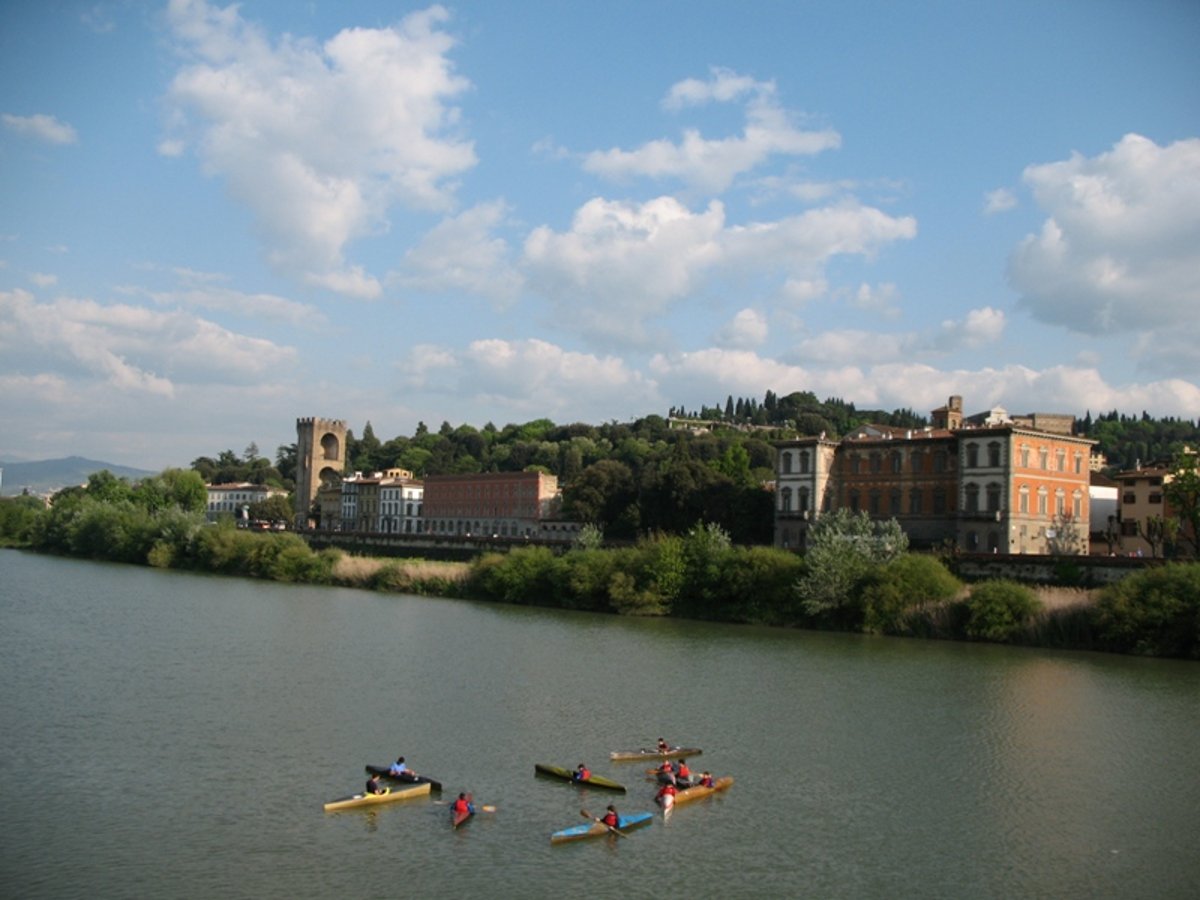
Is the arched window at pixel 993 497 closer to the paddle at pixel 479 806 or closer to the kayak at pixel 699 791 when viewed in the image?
the kayak at pixel 699 791

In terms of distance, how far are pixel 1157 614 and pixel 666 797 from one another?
27.8 meters

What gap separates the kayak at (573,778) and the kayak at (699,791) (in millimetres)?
1185

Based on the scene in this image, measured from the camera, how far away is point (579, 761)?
965 inches

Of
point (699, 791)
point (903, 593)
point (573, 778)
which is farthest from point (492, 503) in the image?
point (699, 791)

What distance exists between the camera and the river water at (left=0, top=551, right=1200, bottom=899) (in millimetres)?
17922

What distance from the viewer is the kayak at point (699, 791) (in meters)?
21.7

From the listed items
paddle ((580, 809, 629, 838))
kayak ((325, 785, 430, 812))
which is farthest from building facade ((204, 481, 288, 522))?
paddle ((580, 809, 629, 838))

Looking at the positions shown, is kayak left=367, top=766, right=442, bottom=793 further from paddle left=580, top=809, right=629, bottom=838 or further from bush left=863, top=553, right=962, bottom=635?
bush left=863, top=553, right=962, bottom=635

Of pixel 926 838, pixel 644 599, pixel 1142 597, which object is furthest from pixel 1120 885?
pixel 644 599

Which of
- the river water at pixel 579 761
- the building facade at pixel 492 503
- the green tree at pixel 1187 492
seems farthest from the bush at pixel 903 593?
the building facade at pixel 492 503

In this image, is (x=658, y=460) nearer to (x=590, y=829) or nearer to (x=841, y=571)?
(x=841, y=571)

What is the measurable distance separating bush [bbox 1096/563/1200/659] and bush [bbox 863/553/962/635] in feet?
23.0

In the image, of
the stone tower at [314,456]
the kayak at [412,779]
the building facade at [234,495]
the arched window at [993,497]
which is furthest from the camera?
the building facade at [234,495]

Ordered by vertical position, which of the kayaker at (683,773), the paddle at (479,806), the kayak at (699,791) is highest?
the kayaker at (683,773)
